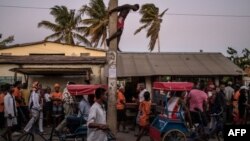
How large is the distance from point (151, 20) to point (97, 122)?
35.3m

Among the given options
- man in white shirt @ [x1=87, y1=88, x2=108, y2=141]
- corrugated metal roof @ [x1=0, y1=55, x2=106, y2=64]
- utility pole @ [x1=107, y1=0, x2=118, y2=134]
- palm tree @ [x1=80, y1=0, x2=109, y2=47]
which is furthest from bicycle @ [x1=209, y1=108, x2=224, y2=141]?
palm tree @ [x1=80, y1=0, x2=109, y2=47]

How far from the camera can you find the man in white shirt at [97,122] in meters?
6.92

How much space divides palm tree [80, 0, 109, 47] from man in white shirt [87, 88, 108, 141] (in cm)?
3234

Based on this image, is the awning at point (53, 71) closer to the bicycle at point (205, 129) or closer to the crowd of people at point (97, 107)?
the crowd of people at point (97, 107)

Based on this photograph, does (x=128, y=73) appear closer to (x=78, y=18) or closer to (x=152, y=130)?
(x=152, y=130)

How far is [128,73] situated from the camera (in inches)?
873

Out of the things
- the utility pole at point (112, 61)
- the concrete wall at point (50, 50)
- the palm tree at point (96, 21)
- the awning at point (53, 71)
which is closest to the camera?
the utility pole at point (112, 61)

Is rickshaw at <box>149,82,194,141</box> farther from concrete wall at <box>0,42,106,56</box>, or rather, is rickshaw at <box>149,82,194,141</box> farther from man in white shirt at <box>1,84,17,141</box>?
concrete wall at <box>0,42,106,56</box>

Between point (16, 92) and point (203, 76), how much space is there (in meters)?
11.4

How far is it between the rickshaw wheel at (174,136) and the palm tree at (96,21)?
28543mm

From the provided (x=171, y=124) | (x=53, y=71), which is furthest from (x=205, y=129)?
(x=53, y=71)

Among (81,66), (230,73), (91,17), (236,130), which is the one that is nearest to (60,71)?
(81,66)

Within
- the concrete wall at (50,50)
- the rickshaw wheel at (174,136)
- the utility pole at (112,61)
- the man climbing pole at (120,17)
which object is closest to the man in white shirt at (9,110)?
the utility pole at (112,61)

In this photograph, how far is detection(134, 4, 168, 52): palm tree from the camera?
40.5 metres
